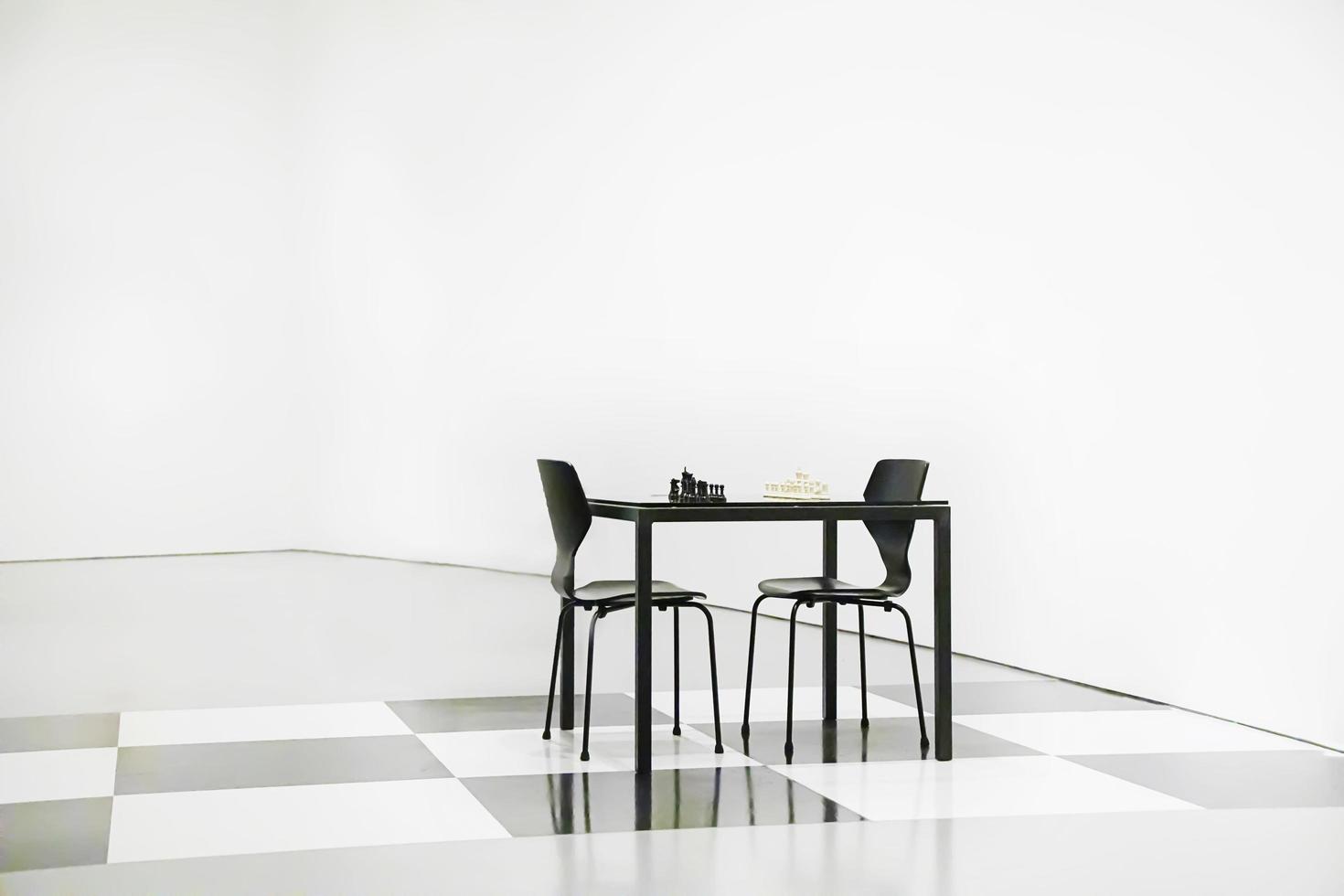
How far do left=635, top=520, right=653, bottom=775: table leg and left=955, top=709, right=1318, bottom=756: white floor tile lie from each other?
119 cm

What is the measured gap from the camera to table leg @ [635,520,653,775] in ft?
12.0

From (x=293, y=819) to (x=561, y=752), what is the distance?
93 centimetres

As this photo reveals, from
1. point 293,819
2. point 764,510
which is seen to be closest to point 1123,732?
point 764,510

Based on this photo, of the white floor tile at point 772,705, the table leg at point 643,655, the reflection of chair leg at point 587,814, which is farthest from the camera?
the white floor tile at point 772,705

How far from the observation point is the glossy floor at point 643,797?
9.28 feet

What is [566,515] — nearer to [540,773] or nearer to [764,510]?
[764,510]

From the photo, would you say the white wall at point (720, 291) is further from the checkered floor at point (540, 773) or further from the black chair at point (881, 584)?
the black chair at point (881, 584)

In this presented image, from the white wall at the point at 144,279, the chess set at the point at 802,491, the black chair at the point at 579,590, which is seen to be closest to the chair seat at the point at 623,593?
the black chair at the point at 579,590

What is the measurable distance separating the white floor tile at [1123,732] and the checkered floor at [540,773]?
0.5 inches

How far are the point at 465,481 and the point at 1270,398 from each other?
6076 mm

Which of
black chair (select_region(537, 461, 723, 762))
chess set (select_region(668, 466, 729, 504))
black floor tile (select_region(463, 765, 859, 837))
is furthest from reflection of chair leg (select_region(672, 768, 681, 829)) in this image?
chess set (select_region(668, 466, 729, 504))

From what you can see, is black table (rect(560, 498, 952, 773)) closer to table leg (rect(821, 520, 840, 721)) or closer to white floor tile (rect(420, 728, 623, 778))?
white floor tile (rect(420, 728, 623, 778))

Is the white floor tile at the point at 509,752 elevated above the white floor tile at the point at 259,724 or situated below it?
below

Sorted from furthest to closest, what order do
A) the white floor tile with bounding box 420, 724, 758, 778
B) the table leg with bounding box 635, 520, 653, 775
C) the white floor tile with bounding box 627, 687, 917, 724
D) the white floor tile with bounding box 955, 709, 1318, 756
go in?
the white floor tile with bounding box 627, 687, 917, 724
the white floor tile with bounding box 955, 709, 1318, 756
the white floor tile with bounding box 420, 724, 758, 778
the table leg with bounding box 635, 520, 653, 775
